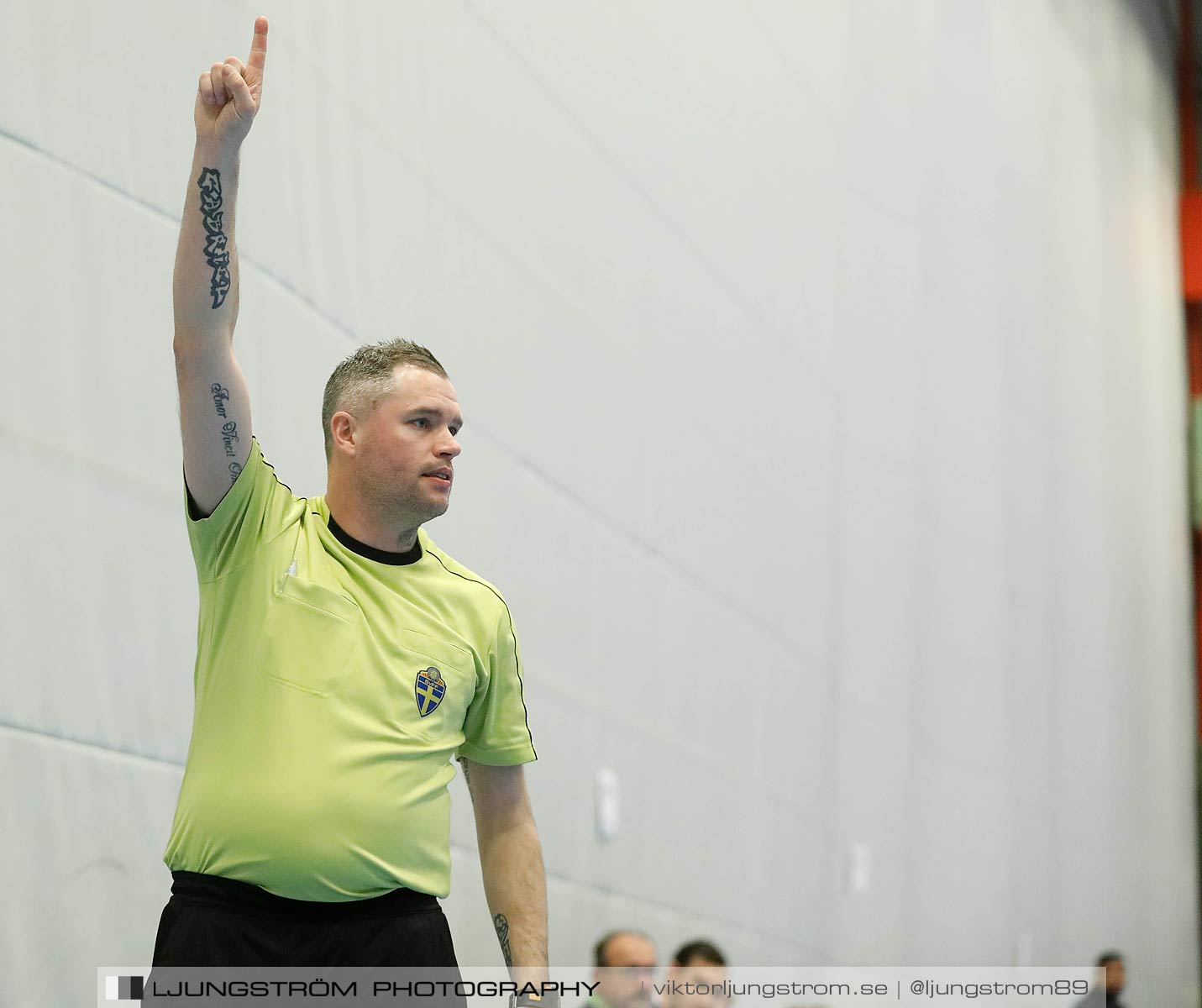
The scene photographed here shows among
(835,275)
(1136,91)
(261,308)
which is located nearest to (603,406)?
(261,308)

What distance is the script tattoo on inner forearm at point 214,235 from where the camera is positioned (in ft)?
→ 6.31

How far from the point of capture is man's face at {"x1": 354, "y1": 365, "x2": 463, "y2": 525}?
6.88 feet

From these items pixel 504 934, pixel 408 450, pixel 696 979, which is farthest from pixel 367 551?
pixel 696 979

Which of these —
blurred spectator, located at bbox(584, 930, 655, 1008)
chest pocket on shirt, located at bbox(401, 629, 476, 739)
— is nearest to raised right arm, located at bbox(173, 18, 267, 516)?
chest pocket on shirt, located at bbox(401, 629, 476, 739)

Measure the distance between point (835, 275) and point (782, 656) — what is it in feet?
6.51

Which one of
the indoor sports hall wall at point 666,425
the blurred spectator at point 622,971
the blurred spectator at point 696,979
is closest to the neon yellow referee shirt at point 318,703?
the indoor sports hall wall at point 666,425

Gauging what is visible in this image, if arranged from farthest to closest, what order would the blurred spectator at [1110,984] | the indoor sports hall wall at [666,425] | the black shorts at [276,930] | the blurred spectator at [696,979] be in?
the blurred spectator at [1110,984]
the blurred spectator at [696,979]
the indoor sports hall wall at [666,425]
the black shorts at [276,930]

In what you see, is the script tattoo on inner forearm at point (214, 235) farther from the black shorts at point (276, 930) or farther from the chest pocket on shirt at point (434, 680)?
the black shorts at point (276, 930)

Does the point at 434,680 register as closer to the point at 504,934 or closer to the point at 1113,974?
the point at 504,934

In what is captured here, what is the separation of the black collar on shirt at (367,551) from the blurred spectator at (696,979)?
2.68 metres

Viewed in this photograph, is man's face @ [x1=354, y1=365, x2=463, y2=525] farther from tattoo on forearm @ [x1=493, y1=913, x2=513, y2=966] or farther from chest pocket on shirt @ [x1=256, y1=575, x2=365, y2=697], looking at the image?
tattoo on forearm @ [x1=493, y1=913, x2=513, y2=966]

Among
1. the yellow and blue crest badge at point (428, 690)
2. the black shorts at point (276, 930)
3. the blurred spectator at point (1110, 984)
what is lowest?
the black shorts at point (276, 930)

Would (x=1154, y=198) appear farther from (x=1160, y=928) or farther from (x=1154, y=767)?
(x=1160, y=928)

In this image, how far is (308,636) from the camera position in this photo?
2.00m
